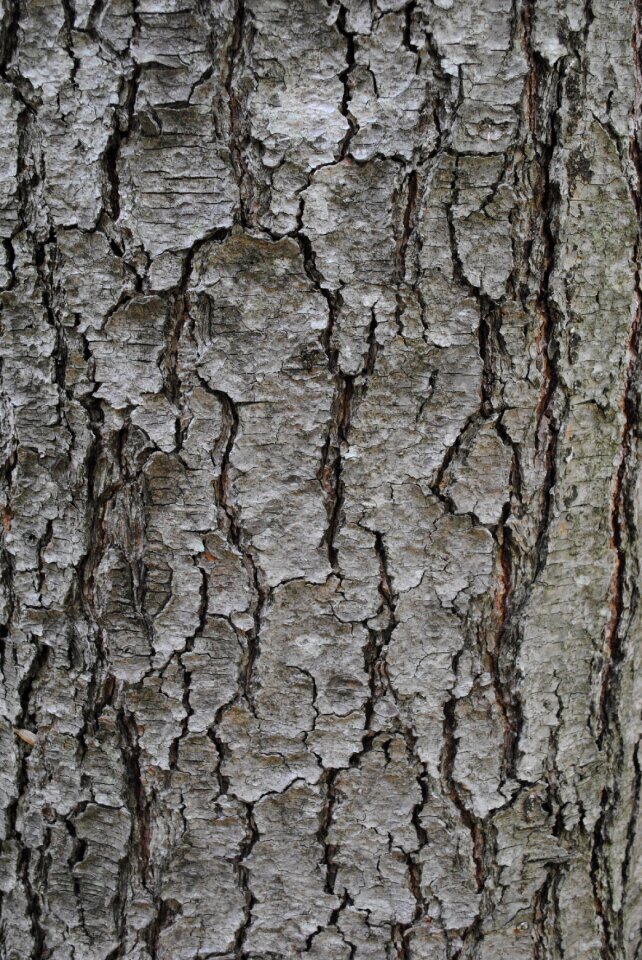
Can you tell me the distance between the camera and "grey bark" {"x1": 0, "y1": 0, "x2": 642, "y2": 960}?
1273 mm

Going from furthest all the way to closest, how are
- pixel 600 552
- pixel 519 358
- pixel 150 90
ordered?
pixel 600 552
pixel 519 358
pixel 150 90

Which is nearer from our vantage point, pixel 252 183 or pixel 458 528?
pixel 252 183

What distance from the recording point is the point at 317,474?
1360mm

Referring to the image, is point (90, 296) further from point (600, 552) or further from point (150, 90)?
point (600, 552)

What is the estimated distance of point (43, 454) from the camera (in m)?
1.42

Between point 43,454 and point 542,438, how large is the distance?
2.75 feet

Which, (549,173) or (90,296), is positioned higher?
(549,173)

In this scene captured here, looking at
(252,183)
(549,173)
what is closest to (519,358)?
(549,173)

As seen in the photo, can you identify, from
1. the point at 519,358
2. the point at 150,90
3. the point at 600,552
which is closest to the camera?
the point at 150,90

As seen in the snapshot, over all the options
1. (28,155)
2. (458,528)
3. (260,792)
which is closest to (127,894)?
(260,792)

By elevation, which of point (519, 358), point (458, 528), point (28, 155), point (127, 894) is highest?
point (28, 155)

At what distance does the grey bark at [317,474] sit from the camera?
50.1 inches

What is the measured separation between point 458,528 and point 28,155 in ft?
3.00

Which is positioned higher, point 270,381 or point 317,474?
point 270,381
